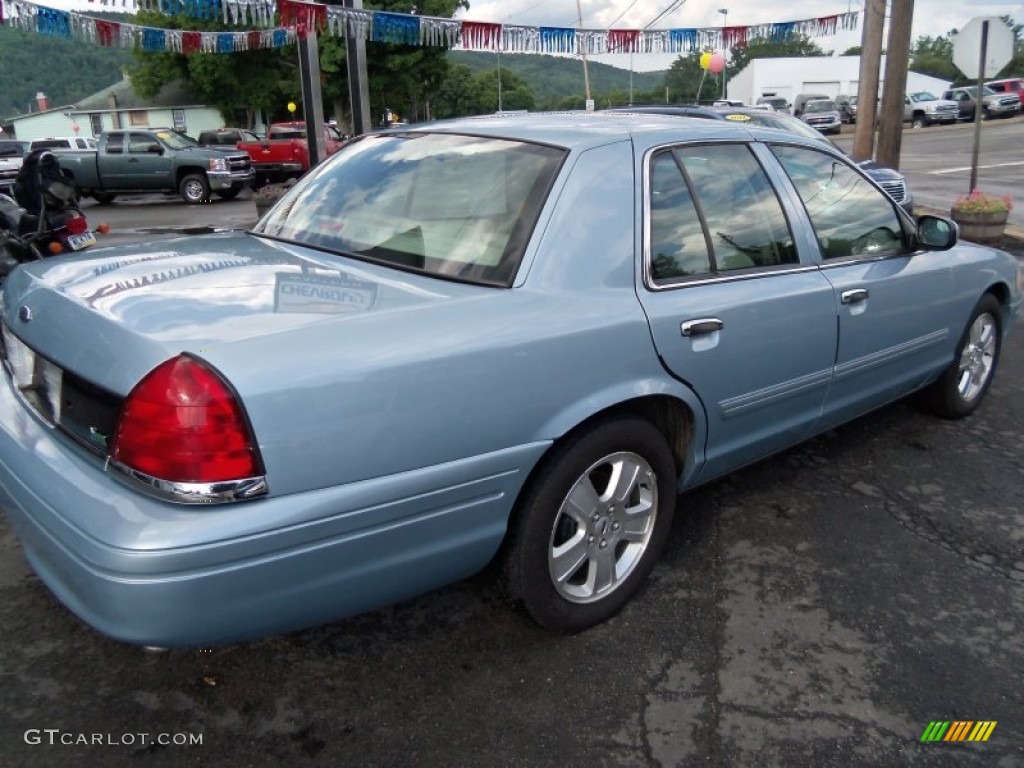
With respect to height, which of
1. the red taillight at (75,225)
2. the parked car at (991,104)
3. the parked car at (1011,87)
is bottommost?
the red taillight at (75,225)

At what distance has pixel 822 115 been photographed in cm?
3688

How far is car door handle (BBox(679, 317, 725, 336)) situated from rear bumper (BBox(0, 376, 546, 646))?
723 millimetres

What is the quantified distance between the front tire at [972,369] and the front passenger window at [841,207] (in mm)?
936

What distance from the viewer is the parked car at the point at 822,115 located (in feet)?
120

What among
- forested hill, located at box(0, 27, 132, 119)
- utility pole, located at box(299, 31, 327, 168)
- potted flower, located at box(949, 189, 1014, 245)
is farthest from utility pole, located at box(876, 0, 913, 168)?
forested hill, located at box(0, 27, 132, 119)

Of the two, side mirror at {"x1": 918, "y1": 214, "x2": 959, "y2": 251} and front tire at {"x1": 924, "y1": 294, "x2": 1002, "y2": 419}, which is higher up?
side mirror at {"x1": 918, "y1": 214, "x2": 959, "y2": 251}

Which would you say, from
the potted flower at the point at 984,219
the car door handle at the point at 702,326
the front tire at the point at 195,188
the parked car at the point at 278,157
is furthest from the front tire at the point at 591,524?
the parked car at the point at 278,157

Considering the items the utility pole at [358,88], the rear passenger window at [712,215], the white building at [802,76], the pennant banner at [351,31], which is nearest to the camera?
the rear passenger window at [712,215]

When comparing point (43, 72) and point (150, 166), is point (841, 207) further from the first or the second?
point (43, 72)

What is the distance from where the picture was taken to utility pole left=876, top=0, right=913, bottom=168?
12273mm

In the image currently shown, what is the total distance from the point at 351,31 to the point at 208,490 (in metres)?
9.55

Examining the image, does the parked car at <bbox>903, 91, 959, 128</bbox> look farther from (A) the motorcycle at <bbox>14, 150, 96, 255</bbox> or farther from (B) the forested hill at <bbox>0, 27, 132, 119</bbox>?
(B) the forested hill at <bbox>0, 27, 132, 119</bbox>

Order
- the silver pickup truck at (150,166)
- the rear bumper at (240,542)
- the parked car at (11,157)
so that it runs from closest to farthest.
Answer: the rear bumper at (240,542) < the silver pickup truck at (150,166) < the parked car at (11,157)

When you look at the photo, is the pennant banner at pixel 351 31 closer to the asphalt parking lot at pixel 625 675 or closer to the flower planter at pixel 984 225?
the flower planter at pixel 984 225
